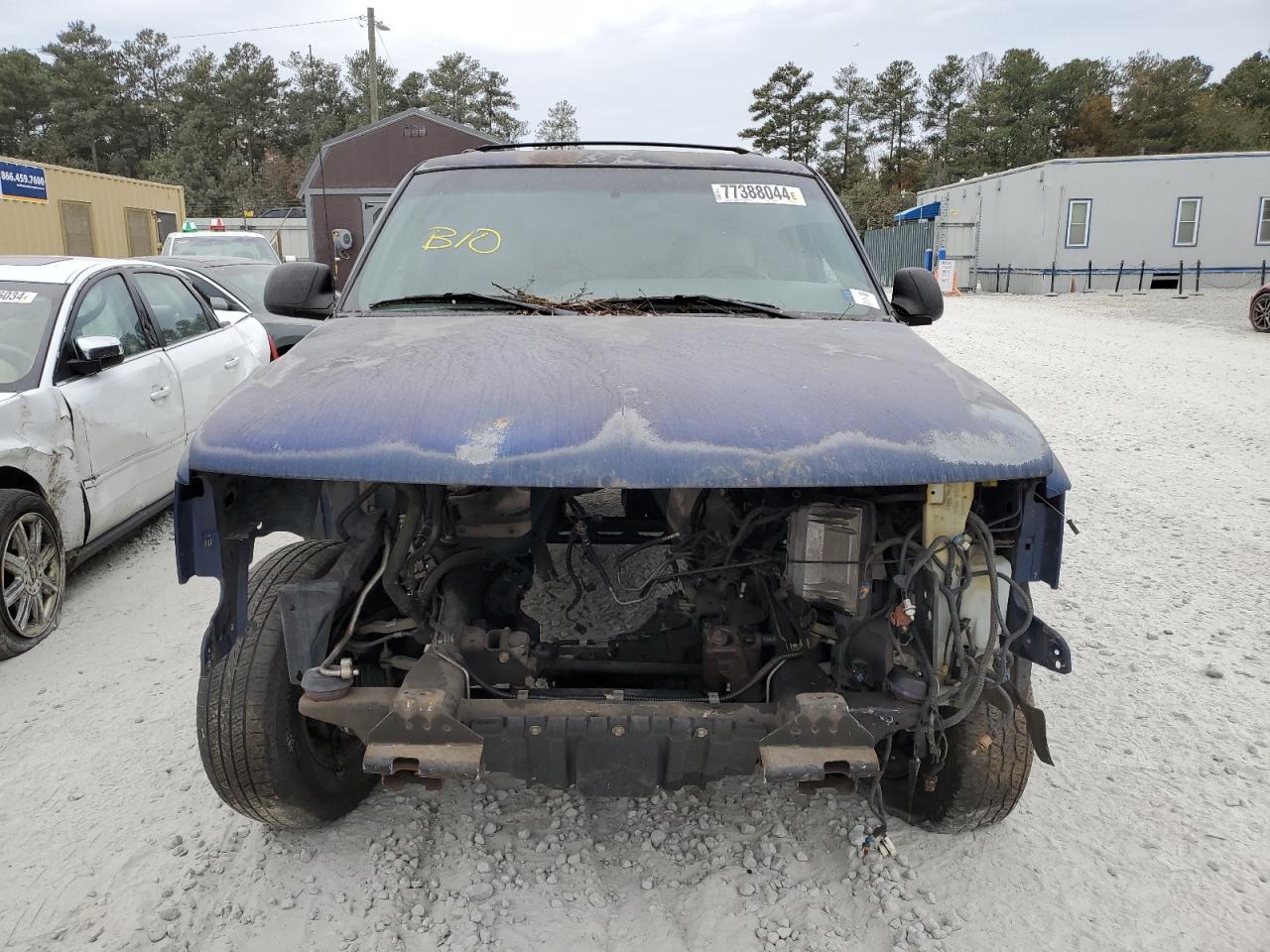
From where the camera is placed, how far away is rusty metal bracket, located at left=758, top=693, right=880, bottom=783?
82.3 inches

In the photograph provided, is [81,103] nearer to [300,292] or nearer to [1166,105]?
[1166,105]

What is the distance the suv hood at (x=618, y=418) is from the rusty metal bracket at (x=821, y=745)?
1.82ft

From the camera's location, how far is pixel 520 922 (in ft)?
7.77

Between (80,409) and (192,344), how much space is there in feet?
4.58

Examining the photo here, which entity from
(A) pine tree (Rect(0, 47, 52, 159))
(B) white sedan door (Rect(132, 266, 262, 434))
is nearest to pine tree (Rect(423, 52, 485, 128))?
(A) pine tree (Rect(0, 47, 52, 159))

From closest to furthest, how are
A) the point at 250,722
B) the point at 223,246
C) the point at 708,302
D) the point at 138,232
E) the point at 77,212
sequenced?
the point at 250,722, the point at 708,302, the point at 223,246, the point at 77,212, the point at 138,232

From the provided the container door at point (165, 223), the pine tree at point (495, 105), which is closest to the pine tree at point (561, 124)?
the pine tree at point (495, 105)

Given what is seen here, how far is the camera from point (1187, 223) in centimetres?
2698

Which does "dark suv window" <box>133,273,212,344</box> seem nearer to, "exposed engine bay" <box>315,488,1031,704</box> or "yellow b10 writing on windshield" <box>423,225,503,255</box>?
"yellow b10 writing on windshield" <box>423,225,503,255</box>

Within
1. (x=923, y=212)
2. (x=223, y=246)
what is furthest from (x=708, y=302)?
(x=923, y=212)

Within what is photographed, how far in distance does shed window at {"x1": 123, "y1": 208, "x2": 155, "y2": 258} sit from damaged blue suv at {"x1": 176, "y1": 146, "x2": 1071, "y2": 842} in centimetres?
2355

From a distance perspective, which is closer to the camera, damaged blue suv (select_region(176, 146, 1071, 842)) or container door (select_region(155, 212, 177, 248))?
damaged blue suv (select_region(176, 146, 1071, 842))

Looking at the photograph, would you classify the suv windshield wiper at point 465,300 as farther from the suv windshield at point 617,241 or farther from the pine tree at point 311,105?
the pine tree at point 311,105

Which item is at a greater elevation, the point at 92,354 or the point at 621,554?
the point at 92,354
